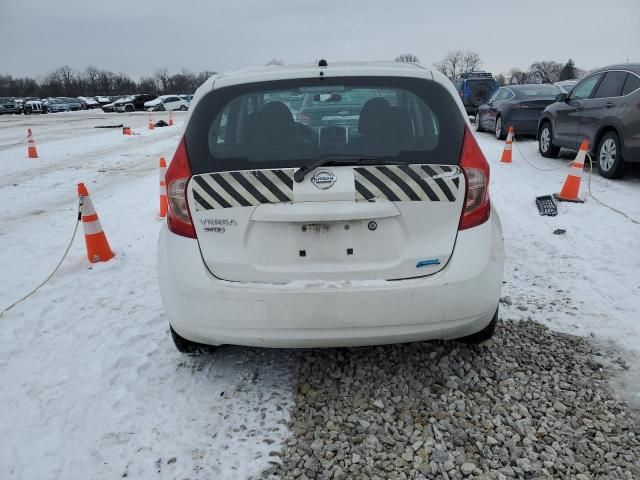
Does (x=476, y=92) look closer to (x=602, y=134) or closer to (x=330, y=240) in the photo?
(x=602, y=134)

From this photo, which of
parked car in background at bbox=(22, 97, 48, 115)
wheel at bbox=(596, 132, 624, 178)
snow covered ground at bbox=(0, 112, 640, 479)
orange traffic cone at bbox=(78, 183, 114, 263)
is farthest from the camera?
parked car in background at bbox=(22, 97, 48, 115)

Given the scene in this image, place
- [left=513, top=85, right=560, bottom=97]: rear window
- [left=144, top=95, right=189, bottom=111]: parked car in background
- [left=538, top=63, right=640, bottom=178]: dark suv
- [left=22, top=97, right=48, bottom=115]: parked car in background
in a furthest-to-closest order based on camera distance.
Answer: [left=22, top=97, right=48, bottom=115]: parked car in background < [left=144, top=95, right=189, bottom=111]: parked car in background < [left=513, top=85, right=560, bottom=97]: rear window < [left=538, top=63, right=640, bottom=178]: dark suv

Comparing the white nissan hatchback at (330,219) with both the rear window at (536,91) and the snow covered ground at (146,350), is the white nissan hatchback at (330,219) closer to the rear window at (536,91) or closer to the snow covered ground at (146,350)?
the snow covered ground at (146,350)

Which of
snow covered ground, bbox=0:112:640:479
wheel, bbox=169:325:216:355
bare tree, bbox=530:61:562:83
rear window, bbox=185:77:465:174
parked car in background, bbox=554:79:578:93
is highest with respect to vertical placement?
bare tree, bbox=530:61:562:83

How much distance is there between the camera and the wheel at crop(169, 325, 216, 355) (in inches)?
123

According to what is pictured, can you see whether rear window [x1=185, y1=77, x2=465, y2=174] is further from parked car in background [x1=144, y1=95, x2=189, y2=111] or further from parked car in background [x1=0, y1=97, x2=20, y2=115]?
parked car in background [x1=0, y1=97, x2=20, y2=115]

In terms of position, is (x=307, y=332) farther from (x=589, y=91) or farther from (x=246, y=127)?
(x=589, y=91)

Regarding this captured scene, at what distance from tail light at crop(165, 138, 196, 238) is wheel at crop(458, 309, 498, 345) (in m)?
1.87

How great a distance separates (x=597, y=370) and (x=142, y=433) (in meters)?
2.72

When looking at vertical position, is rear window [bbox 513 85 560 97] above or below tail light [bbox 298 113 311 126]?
above

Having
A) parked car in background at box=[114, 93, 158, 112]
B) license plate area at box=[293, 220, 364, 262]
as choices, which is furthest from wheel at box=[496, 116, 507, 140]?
parked car in background at box=[114, 93, 158, 112]

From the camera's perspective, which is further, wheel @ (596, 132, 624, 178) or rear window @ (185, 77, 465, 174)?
wheel @ (596, 132, 624, 178)

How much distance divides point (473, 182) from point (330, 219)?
815 mm

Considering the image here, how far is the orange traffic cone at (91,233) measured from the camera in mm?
5143
